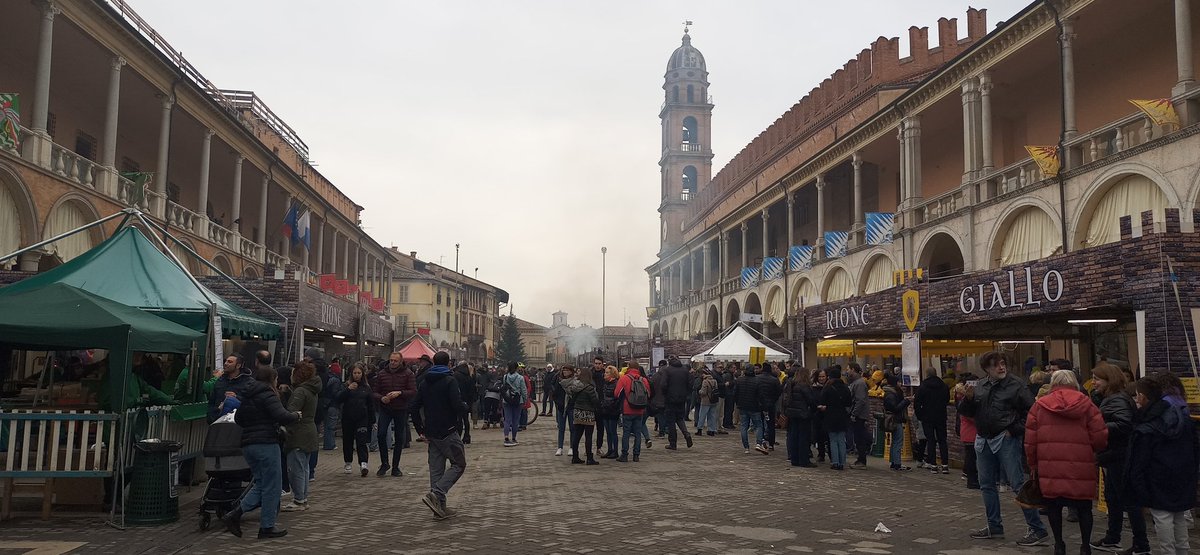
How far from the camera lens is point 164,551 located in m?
7.26

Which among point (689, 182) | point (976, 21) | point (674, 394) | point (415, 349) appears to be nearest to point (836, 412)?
point (674, 394)

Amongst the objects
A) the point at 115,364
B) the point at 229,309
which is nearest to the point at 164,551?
the point at 115,364

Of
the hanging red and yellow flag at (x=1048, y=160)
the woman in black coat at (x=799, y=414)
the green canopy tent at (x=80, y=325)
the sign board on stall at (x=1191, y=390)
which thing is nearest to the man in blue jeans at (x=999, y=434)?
the sign board on stall at (x=1191, y=390)

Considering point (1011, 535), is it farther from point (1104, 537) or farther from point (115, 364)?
point (115, 364)

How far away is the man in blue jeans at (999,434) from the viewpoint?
309 inches

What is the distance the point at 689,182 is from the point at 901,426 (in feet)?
195

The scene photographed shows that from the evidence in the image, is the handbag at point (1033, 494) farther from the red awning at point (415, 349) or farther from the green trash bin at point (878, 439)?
the red awning at point (415, 349)

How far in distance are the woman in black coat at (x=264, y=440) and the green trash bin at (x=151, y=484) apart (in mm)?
965

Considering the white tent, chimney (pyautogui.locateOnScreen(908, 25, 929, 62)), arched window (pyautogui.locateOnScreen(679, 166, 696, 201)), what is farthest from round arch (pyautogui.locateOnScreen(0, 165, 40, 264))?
arched window (pyautogui.locateOnScreen(679, 166, 696, 201))

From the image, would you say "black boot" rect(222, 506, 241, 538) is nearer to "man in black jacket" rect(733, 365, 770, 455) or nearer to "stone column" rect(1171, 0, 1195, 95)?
"man in black jacket" rect(733, 365, 770, 455)

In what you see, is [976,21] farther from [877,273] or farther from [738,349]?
[738,349]

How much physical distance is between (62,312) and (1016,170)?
2079cm

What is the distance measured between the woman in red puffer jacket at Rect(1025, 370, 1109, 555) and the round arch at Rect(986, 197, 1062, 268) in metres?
14.3

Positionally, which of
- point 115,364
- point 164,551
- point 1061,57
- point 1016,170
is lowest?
point 164,551
